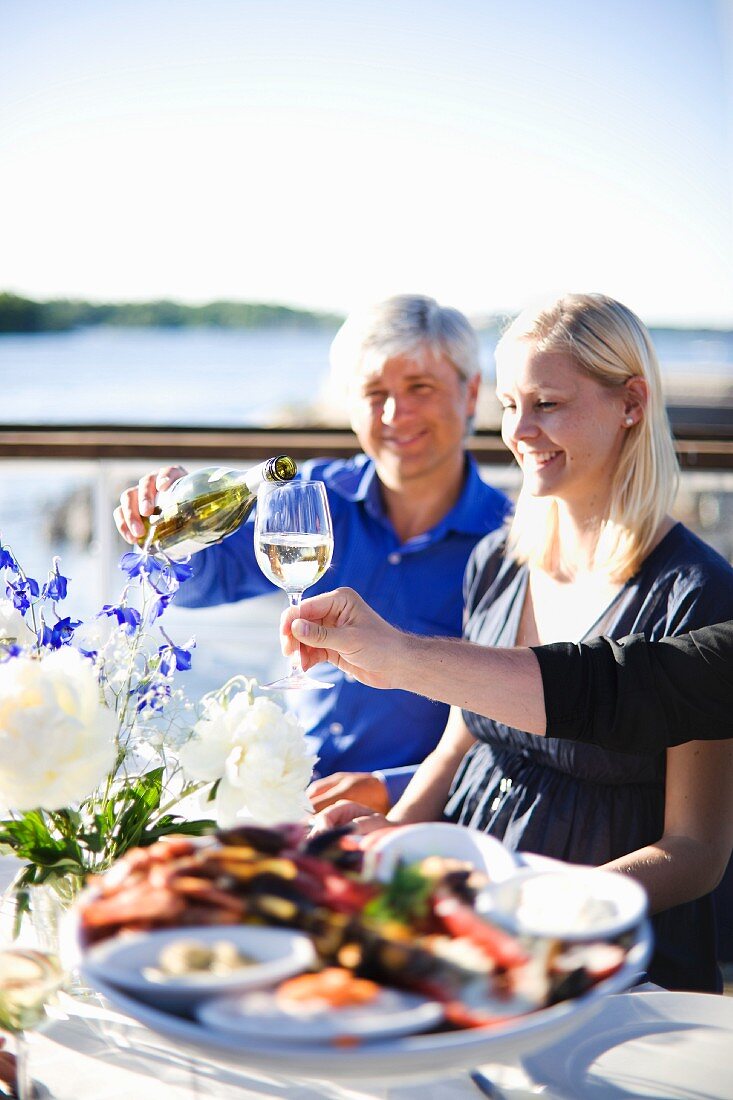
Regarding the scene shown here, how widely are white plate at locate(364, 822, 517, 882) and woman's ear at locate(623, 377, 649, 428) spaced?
0.92 meters

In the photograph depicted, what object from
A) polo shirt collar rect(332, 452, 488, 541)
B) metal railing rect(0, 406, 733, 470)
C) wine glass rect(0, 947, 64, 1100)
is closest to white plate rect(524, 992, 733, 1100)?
wine glass rect(0, 947, 64, 1100)

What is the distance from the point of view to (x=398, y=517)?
234 centimetres

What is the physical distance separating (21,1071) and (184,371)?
25212mm

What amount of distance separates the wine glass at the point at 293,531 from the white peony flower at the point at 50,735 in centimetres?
37

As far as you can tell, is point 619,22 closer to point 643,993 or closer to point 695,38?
point 695,38

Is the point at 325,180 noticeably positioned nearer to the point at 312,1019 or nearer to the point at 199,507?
the point at 199,507

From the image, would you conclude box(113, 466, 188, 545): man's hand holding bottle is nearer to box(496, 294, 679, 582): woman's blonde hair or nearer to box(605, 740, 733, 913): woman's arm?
A: box(496, 294, 679, 582): woman's blonde hair

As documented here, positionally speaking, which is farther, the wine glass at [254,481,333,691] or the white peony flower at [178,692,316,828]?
the wine glass at [254,481,333,691]

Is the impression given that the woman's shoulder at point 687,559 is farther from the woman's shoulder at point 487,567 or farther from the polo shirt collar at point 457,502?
the polo shirt collar at point 457,502

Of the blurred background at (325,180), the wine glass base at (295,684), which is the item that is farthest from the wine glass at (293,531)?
the blurred background at (325,180)

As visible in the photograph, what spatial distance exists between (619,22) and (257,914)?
29739 millimetres

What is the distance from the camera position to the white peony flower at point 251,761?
1030 millimetres

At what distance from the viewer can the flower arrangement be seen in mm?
909

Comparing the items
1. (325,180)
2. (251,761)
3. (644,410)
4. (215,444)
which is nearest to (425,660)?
(251,761)
